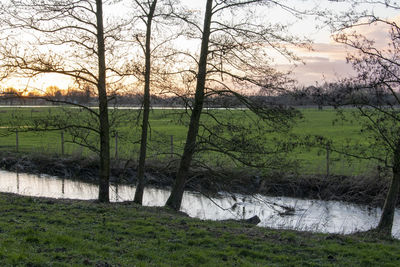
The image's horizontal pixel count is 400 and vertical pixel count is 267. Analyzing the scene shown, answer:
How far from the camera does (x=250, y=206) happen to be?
1964 centimetres

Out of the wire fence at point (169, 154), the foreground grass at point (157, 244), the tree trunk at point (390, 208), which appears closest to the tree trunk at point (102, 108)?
the wire fence at point (169, 154)

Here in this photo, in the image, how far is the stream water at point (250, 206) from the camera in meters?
16.3

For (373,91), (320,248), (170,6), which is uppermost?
(170,6)

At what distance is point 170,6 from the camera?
660 inches

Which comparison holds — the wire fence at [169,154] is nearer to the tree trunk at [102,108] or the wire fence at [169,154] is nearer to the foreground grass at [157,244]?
the tree trunk at [102,108]

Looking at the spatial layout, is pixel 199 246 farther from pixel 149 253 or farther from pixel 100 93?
pixel 100 93

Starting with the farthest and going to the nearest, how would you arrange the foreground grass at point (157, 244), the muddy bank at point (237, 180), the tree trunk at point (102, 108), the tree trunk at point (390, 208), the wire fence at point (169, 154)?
the wire fence at point (169, 154) < the muddy bank at point (237, 180) < the tree trunk at point (102, 108) < the tree trunk at point (390, 208) < the foreground grass at point (157, 244)

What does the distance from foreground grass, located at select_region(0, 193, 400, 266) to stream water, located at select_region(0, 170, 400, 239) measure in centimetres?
385

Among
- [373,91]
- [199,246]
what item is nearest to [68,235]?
[199,246]

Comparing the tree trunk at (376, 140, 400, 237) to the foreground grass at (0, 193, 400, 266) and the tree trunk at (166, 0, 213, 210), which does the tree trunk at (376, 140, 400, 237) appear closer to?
the foreground grass at (0, 193, 400, 266)

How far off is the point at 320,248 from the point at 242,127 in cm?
658

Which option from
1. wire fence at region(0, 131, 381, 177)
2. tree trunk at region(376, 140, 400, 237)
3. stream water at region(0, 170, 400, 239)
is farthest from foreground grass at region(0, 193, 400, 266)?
wire fence at region(0, 131, 381, 177)

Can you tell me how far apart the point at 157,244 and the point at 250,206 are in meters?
11.1

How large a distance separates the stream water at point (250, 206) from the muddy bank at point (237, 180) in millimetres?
663
